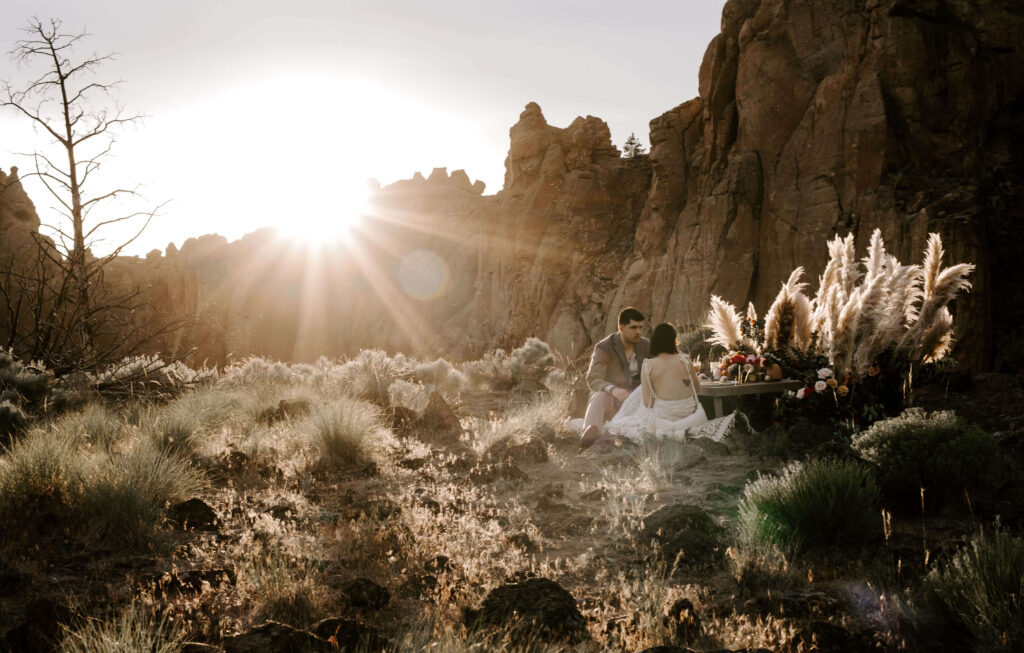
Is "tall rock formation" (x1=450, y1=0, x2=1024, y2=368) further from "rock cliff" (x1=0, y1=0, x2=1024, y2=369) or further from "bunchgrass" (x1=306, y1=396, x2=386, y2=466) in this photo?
"bunchgrass" (x1=306, y1=396, x2=386, y2=466)

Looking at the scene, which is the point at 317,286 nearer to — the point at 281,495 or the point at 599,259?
the point at 599,259

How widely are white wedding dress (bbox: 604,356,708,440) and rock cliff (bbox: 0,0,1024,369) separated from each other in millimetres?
10341

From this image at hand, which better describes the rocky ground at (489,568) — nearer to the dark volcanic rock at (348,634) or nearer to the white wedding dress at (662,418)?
the dark volcanic rock at (348,634)

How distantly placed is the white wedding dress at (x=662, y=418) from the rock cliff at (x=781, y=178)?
407 inches

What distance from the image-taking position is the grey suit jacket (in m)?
8.13

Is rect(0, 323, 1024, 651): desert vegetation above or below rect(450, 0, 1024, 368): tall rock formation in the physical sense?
below

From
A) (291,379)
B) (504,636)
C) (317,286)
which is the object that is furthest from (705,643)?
(317,286)

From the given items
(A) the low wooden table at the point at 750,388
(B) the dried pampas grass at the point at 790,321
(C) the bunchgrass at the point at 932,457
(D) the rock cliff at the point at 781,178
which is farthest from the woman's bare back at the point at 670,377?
(D) the rock cliff at the point at 781,178

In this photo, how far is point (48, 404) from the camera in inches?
265

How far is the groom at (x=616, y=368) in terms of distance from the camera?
7.76 m

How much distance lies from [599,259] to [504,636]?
30.8m

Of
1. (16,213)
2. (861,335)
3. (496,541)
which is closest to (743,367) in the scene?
(861,335)

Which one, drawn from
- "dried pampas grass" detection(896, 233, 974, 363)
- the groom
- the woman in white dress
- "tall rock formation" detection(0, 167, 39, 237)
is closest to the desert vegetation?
the woman in white dress

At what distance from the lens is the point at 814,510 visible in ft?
12.3
